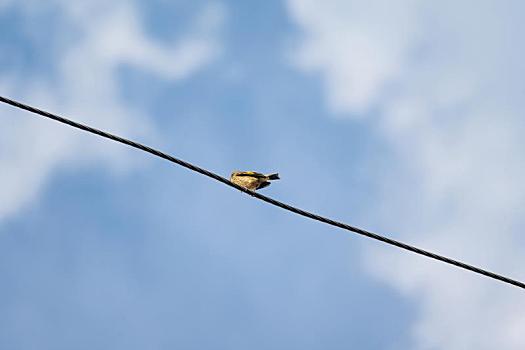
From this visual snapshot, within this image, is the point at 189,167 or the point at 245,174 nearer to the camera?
the point at 189,167

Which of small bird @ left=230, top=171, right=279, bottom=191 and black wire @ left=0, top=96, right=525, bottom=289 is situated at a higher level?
small bird @ left=230, top=171, right=279, bottom=191

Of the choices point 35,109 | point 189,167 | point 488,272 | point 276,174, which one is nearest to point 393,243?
point 488,272

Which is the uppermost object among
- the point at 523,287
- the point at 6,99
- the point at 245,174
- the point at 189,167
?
the point at 245,174

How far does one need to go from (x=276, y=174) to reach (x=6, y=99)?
751cm

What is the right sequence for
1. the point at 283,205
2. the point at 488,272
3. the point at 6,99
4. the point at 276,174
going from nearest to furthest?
1. the point at 6,99
2. the point at 488,272
3. the point at 283,205
4. the point at 276,174

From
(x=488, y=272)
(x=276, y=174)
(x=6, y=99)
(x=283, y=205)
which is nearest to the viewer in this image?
(x=6, y=99)

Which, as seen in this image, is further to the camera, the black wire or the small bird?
the small bird

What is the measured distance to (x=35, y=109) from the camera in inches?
264

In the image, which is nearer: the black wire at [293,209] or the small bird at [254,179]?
the black wire at [293,209]

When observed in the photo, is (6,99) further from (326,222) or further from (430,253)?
(430,253)

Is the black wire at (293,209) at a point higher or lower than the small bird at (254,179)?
lower

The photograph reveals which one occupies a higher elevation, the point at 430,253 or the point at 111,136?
the point at 430,253

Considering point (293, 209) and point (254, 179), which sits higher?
point (254, 179)

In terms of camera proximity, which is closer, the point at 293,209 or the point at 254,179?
the point at 293,209
